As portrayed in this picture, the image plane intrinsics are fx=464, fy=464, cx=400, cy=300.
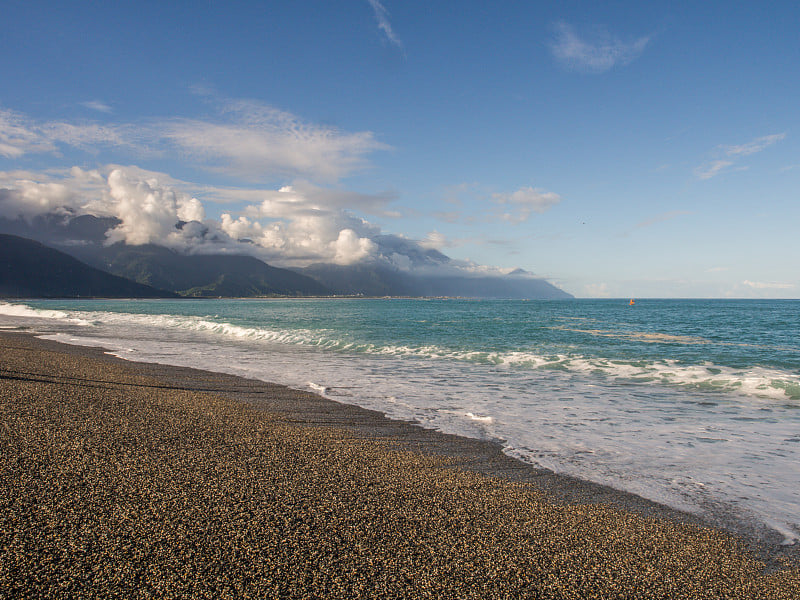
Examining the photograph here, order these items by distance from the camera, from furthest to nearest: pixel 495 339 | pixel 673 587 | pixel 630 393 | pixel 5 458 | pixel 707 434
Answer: pixel 495 339, pixel 630 393, pixel 707 434, pixel 5 458, pixel 673 587

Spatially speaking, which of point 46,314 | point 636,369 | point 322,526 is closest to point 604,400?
point 636,369

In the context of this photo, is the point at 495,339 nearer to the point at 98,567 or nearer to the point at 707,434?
the point at 707,434

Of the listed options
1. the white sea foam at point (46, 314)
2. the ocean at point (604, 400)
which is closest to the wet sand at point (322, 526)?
the ocean at point (604, 400)

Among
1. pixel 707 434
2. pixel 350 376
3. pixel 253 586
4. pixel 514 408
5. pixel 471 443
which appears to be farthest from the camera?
pixel 350 376

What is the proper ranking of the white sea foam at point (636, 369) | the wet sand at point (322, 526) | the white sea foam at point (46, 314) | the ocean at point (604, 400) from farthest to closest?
the white sea foam at point (46, 314) < the white sea foam at point (636, 369) < the ocean at point (604, 400) < the wet sand at point (322, 526)

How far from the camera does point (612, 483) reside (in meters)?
6.73

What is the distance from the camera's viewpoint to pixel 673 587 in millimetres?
4020

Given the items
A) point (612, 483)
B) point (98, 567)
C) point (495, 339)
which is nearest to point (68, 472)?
point (98, 567)

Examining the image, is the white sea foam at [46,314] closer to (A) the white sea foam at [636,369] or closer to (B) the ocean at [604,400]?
(B) the ocean at [604,400]

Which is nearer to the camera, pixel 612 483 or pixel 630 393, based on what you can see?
pixel 612 483

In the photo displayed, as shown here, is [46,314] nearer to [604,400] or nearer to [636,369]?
[636,369]

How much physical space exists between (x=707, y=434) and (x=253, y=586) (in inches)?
383

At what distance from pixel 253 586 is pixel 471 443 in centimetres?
550

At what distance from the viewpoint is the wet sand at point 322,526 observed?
3799 mm
